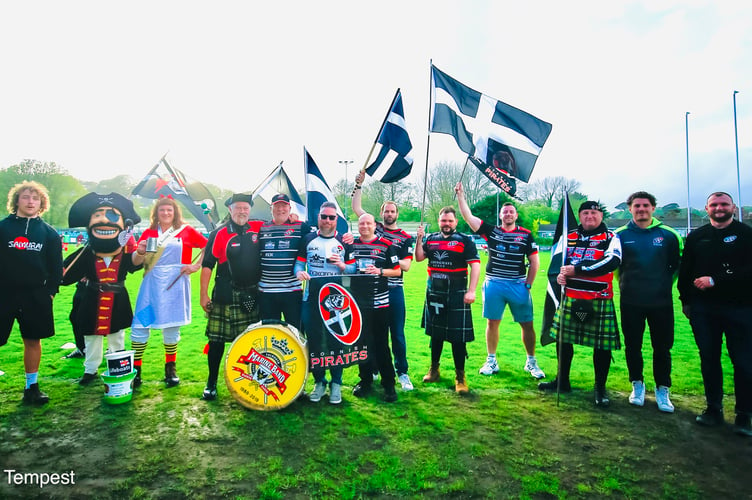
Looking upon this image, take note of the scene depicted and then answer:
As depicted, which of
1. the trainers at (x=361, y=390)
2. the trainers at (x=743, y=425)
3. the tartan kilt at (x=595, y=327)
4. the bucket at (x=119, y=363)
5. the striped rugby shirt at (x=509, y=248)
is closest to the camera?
the trainers at (x=743, y=425)

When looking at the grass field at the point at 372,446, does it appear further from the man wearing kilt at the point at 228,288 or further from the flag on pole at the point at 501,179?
the flag on pole at the point at 501,179

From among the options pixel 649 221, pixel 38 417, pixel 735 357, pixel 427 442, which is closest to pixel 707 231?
pixel 649 221

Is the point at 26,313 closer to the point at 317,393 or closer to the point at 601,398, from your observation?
the point at 317,393

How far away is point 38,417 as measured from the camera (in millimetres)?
3930

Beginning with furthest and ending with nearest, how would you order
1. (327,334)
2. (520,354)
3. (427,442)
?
(520,354) < (327,334) < (427,442)

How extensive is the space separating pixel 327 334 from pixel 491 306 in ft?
8.16

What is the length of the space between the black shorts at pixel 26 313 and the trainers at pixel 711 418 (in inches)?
269

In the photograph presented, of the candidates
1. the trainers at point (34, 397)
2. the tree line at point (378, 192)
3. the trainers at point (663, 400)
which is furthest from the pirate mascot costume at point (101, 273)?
the tree line at point (378, 192)

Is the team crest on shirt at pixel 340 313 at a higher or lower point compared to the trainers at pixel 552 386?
higher

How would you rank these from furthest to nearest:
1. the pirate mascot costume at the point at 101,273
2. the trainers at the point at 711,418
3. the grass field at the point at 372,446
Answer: the pirate mascot costume at the point at 101,273 → the trainers at the point at 711,418 → the grass field at the point at 372,446

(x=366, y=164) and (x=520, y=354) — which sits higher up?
(x=366, y=164)

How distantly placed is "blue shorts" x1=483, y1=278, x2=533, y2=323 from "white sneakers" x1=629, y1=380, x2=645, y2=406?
1.38 metres

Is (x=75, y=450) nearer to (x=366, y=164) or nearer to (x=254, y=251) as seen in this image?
(x=254, y=251)

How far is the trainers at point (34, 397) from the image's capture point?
4.27 m
